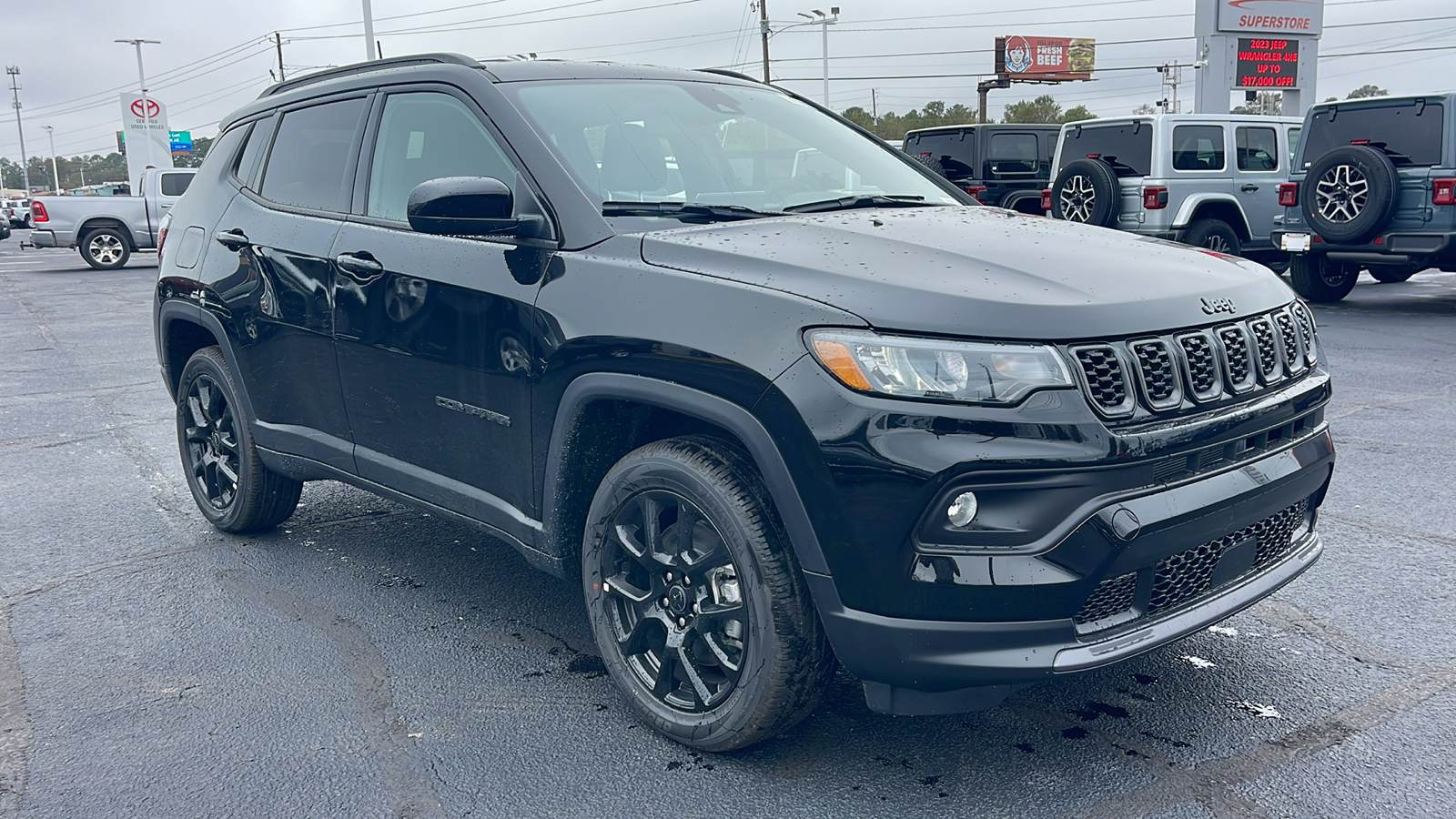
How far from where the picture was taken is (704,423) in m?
2.97

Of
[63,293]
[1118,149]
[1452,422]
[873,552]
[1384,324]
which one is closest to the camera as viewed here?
[873,552]

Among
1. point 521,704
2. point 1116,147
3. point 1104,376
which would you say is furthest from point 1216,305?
point 1116,147

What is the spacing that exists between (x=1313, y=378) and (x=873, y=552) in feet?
4.64

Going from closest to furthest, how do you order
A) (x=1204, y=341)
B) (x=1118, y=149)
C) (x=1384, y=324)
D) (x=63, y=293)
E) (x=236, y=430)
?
(x=1204, y=341) → (x=236, y=430) → (x=1384, y=324) → (x=1118, y=149) → (x=63, y=293)

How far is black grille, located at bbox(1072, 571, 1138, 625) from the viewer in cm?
257

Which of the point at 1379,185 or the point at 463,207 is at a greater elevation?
the point at 463,207

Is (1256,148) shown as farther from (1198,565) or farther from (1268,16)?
(1268,16)

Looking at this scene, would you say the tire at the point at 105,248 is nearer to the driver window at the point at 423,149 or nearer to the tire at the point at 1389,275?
the tire at the point at 1389,275

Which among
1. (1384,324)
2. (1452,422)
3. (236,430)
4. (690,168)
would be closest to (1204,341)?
(690,168)

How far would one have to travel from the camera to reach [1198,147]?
13.5 metres

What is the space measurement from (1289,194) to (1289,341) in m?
10.2

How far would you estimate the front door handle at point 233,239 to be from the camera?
454cm

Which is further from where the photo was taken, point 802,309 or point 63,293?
point 63,293

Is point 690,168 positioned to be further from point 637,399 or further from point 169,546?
point 169,546
